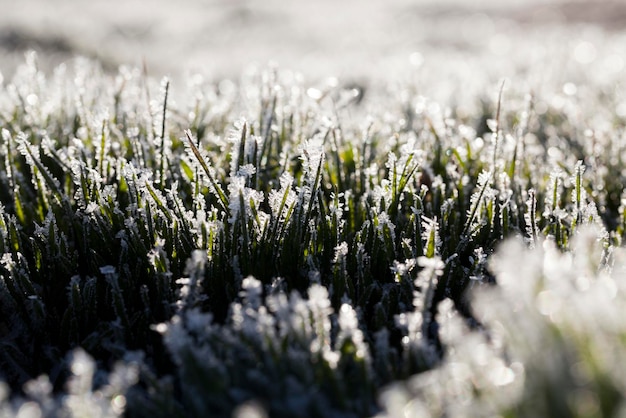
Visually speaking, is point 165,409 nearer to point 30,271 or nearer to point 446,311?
point 446,311

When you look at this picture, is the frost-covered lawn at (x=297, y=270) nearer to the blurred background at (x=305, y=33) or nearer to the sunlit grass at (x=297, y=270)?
the sunlit grass at (x=297, y=270)

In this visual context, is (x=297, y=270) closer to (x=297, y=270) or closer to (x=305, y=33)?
(x=297, y=270)

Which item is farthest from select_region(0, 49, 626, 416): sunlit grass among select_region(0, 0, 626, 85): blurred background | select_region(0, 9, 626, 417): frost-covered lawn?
select_region(0, 0, 626, 85): blurred background

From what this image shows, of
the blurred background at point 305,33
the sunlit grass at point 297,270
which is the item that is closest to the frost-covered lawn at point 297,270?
the sunlit grass at point 297,270

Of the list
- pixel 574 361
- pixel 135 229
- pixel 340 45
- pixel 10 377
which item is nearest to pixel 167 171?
pixel 135 229

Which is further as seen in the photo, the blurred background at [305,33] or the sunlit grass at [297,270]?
the blurred background at [305,33]

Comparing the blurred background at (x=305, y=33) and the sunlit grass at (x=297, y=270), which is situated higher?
the blurred background at (x=305, y=33)

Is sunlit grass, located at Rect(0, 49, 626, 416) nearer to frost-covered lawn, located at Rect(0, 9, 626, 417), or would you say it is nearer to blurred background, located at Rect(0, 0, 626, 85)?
frost-covered lawn, located at Rect(0, 9, 626, 417)
